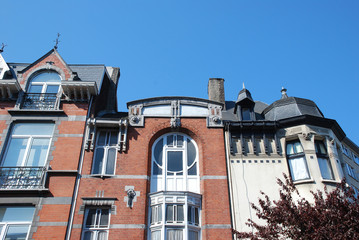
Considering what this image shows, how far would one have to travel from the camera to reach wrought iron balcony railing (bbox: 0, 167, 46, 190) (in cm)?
1324

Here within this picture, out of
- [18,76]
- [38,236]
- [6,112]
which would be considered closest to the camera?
[38,236]

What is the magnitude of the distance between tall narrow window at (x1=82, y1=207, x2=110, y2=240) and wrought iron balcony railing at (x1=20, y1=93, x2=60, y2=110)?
5.50 m

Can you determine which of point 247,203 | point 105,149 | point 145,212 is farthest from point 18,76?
point 247,203

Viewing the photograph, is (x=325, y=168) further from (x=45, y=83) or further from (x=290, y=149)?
(x=45, y=83)

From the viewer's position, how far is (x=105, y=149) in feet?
49.2

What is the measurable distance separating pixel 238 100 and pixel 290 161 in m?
4.17

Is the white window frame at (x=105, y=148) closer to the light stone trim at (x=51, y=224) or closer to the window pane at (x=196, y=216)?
the light stone trim at (x=51, y=224)

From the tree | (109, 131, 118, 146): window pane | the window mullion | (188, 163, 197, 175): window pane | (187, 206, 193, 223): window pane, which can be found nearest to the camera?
the tree

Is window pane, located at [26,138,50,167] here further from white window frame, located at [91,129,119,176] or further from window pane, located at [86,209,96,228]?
window pane, located at [86,209,96,228]

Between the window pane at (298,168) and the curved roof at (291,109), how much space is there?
228 centimetres

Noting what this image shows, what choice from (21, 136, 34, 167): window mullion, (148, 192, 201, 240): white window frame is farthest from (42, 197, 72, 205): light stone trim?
(148, 192, 201, 240): white window frame

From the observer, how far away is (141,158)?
14.6 meters

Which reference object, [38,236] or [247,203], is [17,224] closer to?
[38,236]

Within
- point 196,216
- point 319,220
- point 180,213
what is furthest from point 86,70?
point 319,220
